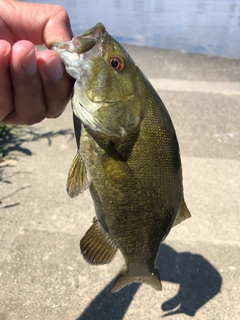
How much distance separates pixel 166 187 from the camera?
6.22 ft

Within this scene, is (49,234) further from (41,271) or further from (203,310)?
(203,310)

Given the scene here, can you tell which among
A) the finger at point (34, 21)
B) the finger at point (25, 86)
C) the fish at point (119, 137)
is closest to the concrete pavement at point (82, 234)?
the fish at point (119, 137)

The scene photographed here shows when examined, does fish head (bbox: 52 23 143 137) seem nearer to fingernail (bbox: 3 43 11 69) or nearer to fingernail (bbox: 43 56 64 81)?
fingernail (bbox: 43 56 64 81)

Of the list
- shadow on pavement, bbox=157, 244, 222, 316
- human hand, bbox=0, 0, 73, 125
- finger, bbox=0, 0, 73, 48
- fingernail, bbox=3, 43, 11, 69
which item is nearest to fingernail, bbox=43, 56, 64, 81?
human hand, bbox=0, 0, 73, 125

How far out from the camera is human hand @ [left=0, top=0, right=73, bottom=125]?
66.8 inches

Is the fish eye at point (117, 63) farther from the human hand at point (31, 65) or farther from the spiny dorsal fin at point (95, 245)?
the spiny dorsal fin at point (95, 245)

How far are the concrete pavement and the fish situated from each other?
62.5 inches

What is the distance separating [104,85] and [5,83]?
48 centimetres

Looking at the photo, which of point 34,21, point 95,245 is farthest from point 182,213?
point 34,21

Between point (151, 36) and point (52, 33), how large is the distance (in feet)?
49.4

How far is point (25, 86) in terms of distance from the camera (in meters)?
1.86

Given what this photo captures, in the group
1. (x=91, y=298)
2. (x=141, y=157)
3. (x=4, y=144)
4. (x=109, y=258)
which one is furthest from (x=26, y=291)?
(x=4, y=144)

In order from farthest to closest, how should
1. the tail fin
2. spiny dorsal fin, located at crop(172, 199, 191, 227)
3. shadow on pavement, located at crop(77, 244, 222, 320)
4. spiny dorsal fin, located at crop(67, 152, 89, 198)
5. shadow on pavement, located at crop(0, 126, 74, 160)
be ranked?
1. shadow on pavement, located at crop(0, 126, 74, 160)
2. shadow on pavement, located at crop(77, 244, 222, 320)
3. the tail fin
4. spiny dorsal fin, located at crop(172, 199, 191, 227)
5. spiny dorsal fin, located at crop(67, 152, 89, 198)

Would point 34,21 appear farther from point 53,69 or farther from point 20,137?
point 20,137
